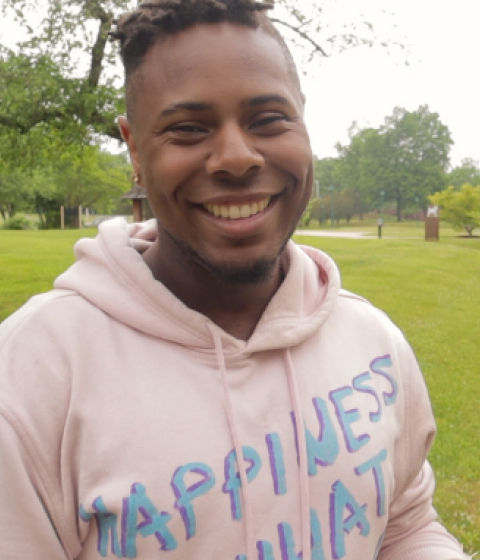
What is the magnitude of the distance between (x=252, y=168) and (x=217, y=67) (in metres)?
0.21

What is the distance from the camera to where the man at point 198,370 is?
1.19m

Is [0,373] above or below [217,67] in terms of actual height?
below

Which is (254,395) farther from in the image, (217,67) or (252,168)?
(217,67)

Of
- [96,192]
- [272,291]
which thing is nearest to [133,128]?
[272,291]

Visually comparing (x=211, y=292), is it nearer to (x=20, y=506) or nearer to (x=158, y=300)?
(x=158, y=300)

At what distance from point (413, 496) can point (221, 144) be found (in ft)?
3.34

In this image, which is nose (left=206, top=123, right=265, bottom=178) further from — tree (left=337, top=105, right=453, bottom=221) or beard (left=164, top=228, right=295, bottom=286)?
tree (left=337, top=105, right=453, bottom=221)

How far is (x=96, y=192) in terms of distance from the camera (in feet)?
161

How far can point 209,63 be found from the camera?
124 cm

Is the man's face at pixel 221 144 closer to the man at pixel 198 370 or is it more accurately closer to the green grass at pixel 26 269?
the man at pixel 198 370

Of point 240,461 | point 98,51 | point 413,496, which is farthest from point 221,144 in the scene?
point 98,51

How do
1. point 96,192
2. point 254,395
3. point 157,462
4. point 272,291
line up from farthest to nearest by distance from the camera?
point 96,192
point 272,291
point 254,395
point 157,462

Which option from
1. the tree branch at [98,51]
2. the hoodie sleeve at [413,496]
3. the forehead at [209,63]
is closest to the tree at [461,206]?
the tree branch at [98,51]

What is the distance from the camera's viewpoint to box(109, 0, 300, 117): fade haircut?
1254 mm
